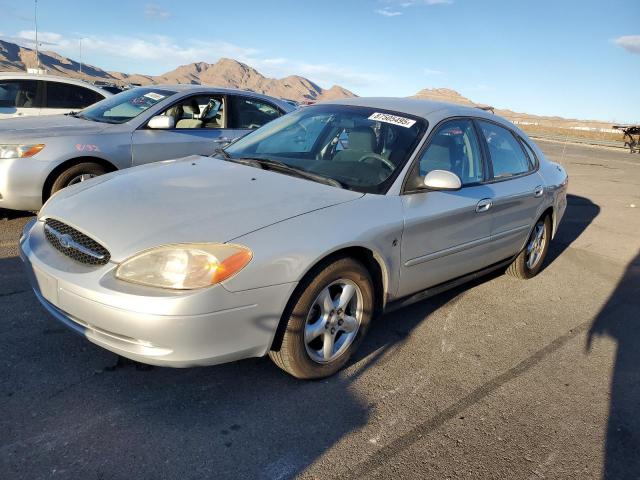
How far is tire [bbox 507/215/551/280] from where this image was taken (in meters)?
5.01

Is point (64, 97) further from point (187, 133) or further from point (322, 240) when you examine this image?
point (322, 240)

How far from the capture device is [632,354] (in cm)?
380

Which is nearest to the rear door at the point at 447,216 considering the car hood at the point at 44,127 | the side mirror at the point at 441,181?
the side mirror at the point at 441,181

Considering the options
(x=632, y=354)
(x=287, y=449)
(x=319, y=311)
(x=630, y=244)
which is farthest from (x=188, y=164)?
(x=630, y=244)

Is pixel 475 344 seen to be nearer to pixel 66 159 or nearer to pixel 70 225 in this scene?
pixel 70 225

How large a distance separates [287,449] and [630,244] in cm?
642

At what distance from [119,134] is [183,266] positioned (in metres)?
3.84

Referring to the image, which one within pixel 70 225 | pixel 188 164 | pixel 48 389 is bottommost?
pixel 48 389

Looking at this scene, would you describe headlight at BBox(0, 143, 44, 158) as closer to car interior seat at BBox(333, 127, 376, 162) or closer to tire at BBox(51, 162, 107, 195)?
tire at BBox(51, 162, 107, 195)

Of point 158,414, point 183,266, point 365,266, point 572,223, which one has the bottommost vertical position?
point 158,414

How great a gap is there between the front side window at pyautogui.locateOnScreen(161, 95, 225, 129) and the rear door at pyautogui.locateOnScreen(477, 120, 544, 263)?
3441mm

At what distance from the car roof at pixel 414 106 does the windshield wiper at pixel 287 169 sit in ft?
3.06

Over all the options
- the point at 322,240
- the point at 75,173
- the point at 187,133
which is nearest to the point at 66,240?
the point at 322,240

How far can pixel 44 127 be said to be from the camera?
5613mm
